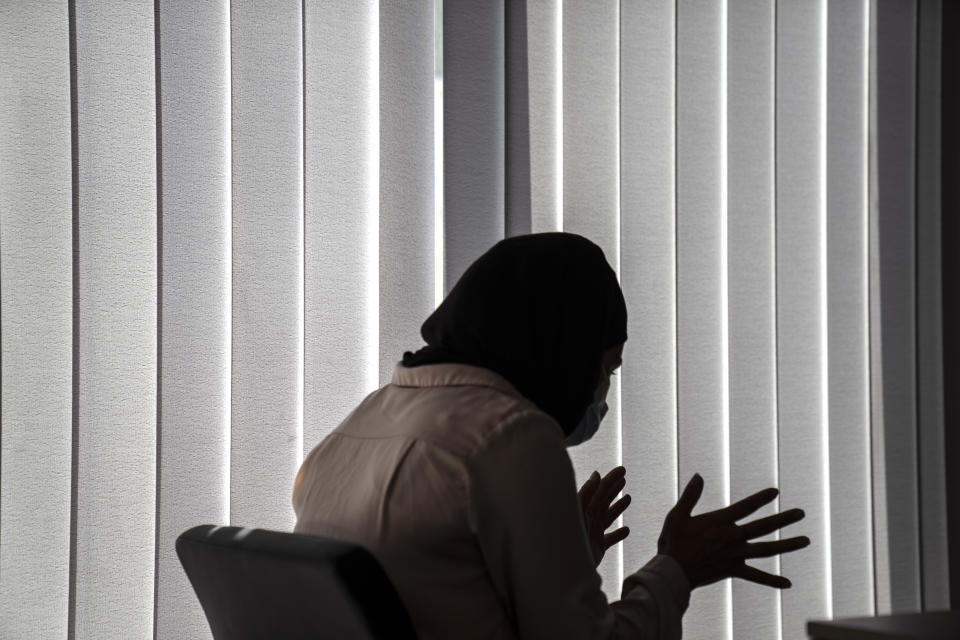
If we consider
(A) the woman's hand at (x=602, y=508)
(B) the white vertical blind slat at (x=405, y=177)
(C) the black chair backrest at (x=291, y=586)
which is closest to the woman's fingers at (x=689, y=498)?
(A) the woman's hand at (x=602, y=508)

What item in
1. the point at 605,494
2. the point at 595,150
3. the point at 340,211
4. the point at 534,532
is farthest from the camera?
the point at 595,150

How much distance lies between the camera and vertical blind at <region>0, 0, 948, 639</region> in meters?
1.70

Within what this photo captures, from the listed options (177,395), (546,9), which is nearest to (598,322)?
(177,395)

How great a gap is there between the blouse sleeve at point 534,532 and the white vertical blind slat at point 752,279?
135 centimetres

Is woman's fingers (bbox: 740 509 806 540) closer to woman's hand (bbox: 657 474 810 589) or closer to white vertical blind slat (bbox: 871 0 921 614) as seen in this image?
woman's hand (bbox: 657 474 810 589)

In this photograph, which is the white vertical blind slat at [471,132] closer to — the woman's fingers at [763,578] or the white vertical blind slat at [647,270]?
the white vertical blind slat at [647,270]

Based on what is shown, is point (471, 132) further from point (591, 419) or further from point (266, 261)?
point (591, 419)

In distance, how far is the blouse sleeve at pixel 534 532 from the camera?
40.1 inches

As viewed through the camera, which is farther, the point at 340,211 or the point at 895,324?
the point at 895,324

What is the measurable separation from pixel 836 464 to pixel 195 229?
1.75 meters

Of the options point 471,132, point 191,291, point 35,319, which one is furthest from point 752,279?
point 35,319

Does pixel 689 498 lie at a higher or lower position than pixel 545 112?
lower

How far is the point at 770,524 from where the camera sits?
119 cm

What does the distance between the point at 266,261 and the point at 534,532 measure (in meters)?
1.03
